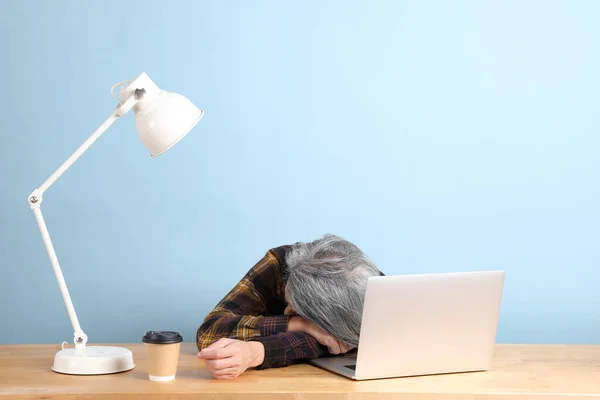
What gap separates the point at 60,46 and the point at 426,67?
4.58 ft

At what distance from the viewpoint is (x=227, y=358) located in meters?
1.60

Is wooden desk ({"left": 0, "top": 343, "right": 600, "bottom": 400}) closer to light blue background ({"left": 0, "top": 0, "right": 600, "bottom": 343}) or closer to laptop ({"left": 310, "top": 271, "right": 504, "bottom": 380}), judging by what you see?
laptop ({"left": 310, "top": 271, "right": 504, "bottom": 380})

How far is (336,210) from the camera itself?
9.59ft

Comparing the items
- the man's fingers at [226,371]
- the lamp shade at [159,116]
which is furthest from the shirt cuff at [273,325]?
the lamp shade at [159,116]

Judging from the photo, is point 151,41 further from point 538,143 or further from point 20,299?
point 538,143

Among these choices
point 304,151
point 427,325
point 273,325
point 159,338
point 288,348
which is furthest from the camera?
point 304,151

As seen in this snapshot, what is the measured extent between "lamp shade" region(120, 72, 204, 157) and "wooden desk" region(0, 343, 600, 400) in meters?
0.48

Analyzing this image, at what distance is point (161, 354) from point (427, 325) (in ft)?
1.84

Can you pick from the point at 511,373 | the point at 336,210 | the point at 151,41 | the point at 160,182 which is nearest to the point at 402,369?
the point at 511,373

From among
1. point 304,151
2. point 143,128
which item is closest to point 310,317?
point 143,128

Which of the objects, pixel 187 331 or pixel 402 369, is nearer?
pixel 402 369

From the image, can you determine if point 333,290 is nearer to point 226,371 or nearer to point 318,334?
point 318,334

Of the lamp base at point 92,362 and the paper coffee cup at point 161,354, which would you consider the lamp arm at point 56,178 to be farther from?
the paper coffee cup at point 161,354

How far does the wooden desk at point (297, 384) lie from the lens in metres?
1.48
